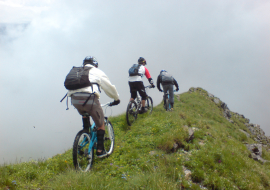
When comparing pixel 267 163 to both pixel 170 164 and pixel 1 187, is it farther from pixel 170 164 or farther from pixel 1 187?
pixel 1 187

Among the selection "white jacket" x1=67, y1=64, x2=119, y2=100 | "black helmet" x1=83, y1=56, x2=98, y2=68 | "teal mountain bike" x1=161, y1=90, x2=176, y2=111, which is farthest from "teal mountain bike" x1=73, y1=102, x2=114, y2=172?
"teal mountain bike" x1=161, y1=90, x2=176, y2=111

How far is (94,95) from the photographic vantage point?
4.38m

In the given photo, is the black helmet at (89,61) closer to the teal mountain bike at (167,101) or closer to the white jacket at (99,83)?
the white jacket at (99,83)

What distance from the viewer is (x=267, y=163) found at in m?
7.59

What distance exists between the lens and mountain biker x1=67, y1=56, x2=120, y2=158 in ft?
14.1

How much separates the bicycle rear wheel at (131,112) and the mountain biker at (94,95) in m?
3.00

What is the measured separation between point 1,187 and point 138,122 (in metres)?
5.61

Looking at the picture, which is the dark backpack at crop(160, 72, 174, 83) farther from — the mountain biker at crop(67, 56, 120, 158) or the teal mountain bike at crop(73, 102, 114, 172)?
the teal mountain bike at crop(73, 102, 114, 172)

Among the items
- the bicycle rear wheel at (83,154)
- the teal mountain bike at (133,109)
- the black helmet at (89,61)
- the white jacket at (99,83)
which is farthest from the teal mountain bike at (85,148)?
the teal mountain bike at (133,109)

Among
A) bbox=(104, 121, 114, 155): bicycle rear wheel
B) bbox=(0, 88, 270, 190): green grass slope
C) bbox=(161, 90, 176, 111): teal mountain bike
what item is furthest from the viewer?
bbox=(161, 90, 176, 111): teal mountain bike

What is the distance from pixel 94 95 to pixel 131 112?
4.08m

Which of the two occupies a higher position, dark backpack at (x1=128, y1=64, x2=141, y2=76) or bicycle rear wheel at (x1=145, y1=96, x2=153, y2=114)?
dark backpack at (x1=128, y1=64, x2=141, y2=76)

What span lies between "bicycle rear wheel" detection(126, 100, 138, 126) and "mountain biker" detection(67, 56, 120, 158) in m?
3.00

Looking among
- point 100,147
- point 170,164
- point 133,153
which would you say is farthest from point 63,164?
point 170,164
